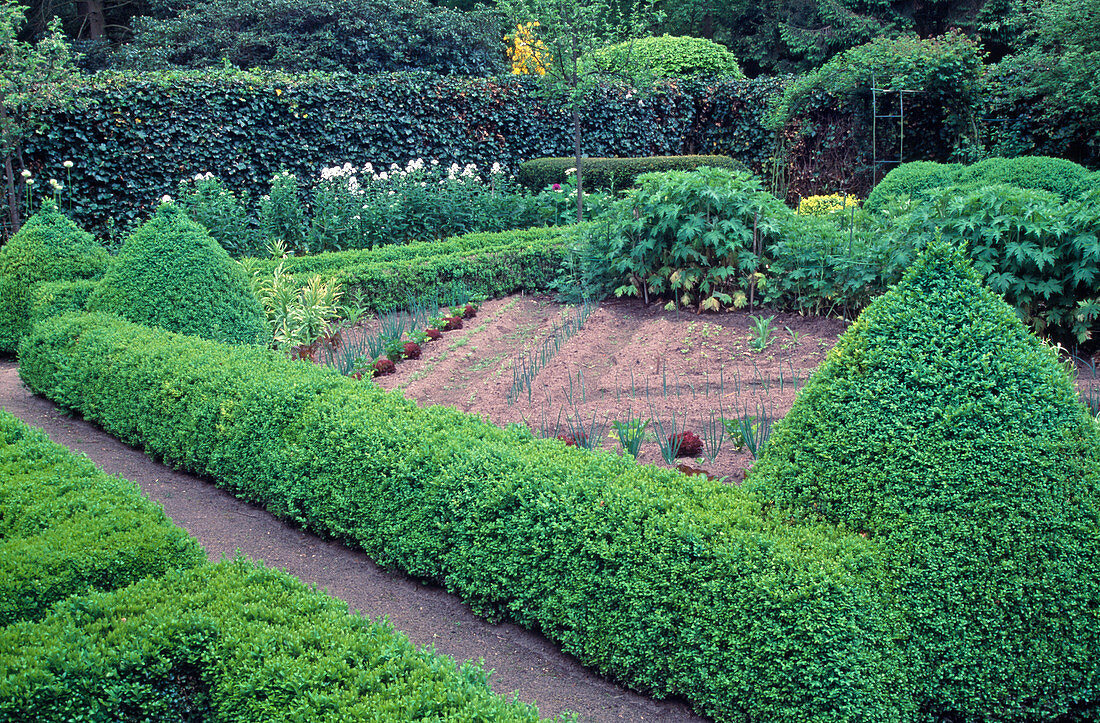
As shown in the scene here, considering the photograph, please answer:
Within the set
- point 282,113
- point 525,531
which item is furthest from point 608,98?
point 525,531

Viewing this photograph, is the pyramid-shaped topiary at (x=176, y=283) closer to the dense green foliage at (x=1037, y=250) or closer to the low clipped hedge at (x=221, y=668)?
the low clipped hedge at (x=221, y=668)

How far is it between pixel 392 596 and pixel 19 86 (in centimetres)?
920

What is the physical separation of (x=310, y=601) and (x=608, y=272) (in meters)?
5.12

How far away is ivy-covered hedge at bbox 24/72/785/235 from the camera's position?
410 inches

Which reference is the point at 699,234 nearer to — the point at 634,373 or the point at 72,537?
the point at 634,373

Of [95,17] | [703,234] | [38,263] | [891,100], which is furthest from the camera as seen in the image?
[95,17]

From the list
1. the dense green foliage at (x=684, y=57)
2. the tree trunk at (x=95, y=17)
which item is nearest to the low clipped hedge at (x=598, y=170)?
the dense green foliage at (x=684, y=57)

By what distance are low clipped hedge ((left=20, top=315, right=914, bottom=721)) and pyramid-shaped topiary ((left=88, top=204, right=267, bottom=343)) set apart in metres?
1.25

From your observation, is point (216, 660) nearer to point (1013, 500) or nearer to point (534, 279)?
point (1013, 500)

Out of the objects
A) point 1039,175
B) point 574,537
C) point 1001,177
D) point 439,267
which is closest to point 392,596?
point 574,537

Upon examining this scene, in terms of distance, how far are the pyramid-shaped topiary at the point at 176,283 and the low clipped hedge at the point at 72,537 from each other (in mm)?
2660

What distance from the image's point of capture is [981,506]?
2.61 m

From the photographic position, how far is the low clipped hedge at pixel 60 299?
666 cm

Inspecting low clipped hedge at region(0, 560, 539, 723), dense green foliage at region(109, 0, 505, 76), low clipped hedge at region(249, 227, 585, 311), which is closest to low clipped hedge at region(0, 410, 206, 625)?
low clipped hedge at region(0, 560, 539, 723)
